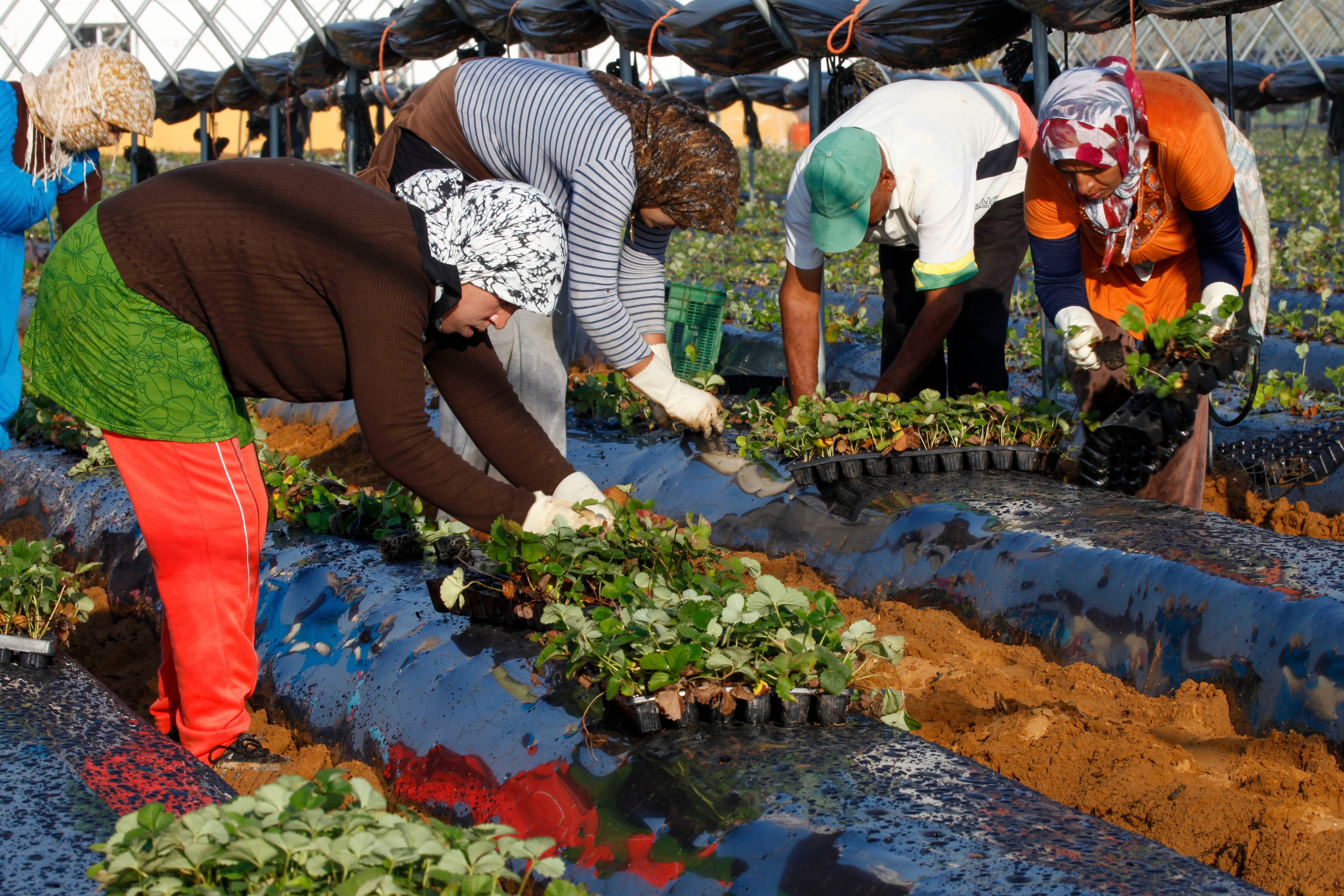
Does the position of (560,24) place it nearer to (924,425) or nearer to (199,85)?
(924,425)

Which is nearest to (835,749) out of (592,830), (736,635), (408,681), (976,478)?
(736,635)

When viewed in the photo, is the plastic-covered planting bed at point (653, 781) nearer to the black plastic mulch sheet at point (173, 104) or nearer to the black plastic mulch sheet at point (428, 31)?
the black plastic mulch sheet at point (428, 31)

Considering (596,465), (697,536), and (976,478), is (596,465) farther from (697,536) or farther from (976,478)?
(697,536)

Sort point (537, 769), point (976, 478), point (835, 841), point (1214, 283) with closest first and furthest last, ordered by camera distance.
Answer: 1. point (835, 841)
2. point (537, 769)
3. point (1214, 283)
4. point (976, 478)

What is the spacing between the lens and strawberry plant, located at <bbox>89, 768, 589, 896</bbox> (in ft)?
3.88

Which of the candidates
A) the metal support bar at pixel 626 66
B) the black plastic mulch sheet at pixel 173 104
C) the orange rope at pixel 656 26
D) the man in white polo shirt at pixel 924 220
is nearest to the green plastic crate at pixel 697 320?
the man in white polo shirt at pixel 924 220

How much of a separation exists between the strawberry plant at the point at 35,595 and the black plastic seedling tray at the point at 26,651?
3.2 inches

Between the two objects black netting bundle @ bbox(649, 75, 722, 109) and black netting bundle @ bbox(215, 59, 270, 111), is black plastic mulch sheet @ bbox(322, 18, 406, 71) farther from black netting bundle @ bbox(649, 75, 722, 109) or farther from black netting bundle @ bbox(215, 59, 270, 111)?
black netting bundle @ bbox(649, 75, 722, 109)

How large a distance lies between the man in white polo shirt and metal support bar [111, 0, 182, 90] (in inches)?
417

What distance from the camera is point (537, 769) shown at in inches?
76.2

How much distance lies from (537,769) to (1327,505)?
313 centimetres

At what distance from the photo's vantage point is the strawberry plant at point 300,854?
1184mm

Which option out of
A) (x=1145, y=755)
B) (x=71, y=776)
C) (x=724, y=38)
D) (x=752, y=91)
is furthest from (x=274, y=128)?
(x=1145, y=755)

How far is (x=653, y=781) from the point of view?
1777 millimetres
